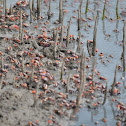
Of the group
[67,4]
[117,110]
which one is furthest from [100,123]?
[67,4]

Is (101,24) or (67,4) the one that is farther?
(67,4)

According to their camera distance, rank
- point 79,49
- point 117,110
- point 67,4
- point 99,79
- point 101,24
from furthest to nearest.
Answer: point 67,4
point 101,24
point 79,49
point 99,79
point 117,110

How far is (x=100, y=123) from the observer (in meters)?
6.27

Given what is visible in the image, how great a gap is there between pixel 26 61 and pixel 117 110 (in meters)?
2.36

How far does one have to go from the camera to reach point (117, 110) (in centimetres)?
661

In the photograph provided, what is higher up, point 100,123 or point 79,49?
point 79,49

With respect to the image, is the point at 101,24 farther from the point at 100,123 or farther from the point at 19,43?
the point at 100,123

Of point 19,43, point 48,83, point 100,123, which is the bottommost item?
point 100,123

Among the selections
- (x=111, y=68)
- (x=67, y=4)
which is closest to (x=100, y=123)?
(x=111, y=68)

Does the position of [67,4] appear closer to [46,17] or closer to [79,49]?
[46,17]

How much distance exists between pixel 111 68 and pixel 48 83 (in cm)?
165

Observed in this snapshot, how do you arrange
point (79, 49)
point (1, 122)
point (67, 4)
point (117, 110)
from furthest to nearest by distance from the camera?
1. point (67, 4)
2. point (79, 49)
3. point (117, 110)
4. point (1, 122)

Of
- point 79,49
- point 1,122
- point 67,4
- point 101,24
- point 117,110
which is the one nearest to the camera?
point 1,122

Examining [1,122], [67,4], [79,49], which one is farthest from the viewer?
[67,4]
